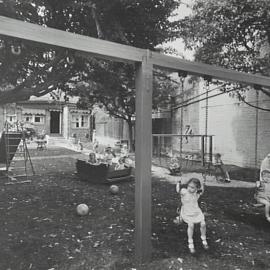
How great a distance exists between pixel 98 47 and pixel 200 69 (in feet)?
5.20

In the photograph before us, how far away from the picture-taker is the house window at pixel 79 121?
3766 cm

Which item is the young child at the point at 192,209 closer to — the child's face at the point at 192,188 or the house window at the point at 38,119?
the child's face at the point at 192,188

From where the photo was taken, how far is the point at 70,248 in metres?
4.31

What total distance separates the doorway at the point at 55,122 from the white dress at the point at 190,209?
3516cm

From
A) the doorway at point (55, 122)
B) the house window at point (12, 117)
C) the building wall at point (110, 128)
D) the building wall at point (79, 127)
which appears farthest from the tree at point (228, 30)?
the doorway at point (55, 122)

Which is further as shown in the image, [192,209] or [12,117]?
[12,117]

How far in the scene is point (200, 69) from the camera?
427cm

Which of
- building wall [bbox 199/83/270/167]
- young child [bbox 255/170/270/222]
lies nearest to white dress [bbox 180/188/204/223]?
young child [bbox 255/170/270/222]

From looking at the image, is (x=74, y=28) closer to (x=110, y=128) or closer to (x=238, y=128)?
(x=238, y=128)

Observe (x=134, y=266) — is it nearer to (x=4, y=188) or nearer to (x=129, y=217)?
(x=129, y=217)

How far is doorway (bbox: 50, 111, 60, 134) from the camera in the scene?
124 ft

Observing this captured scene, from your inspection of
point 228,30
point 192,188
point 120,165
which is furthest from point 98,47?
point 228,30

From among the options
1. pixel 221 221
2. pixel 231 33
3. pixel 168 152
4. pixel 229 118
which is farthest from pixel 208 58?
pixel 168 152

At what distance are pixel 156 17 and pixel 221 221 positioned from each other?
477 cm
